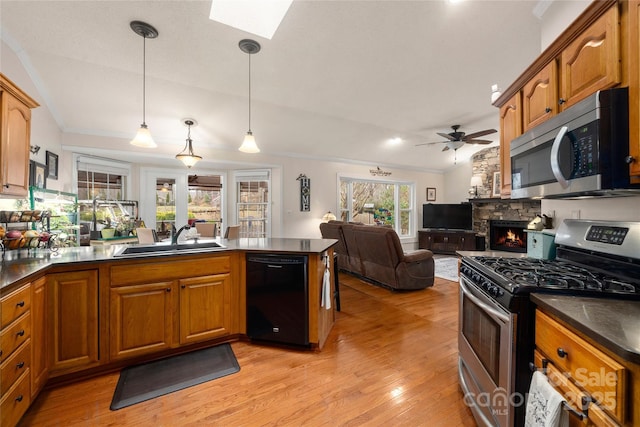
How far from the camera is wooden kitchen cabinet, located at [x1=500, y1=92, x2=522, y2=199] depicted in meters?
2.02

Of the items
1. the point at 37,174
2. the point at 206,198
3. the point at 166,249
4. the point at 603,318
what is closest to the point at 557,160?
the point at 603,318

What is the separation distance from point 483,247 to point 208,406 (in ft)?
23.6

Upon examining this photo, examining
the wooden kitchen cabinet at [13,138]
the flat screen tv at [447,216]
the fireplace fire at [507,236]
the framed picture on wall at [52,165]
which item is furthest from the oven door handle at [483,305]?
the flat screen tv at [447,216]

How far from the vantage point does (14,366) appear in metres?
1.42

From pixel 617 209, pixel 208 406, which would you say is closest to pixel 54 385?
pixel 208 406

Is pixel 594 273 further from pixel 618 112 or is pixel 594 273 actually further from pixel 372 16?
pixel 372 16

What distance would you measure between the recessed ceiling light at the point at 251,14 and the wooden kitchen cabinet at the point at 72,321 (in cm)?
240

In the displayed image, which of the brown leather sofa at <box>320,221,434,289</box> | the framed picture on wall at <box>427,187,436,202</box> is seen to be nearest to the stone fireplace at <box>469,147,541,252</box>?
the framed picture on wall at <box>427,187,436,202</box>

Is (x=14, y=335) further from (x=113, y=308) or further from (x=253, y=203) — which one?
(x=253, y=203)

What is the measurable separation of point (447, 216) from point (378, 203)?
201 cm

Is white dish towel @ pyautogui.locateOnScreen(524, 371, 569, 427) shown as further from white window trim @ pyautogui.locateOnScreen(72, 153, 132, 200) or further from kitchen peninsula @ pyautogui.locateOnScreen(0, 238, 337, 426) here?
white window trim @ pyautogui.locateOnScreen(72, 153, 132, 200)

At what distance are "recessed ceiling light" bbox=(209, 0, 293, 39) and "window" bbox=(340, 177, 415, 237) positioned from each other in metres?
4.39

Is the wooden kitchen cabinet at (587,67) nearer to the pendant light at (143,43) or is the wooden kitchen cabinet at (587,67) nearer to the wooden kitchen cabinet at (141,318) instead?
the wooden kitchen cabinet at (141,318)

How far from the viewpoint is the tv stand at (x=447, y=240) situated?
22.5 feet
